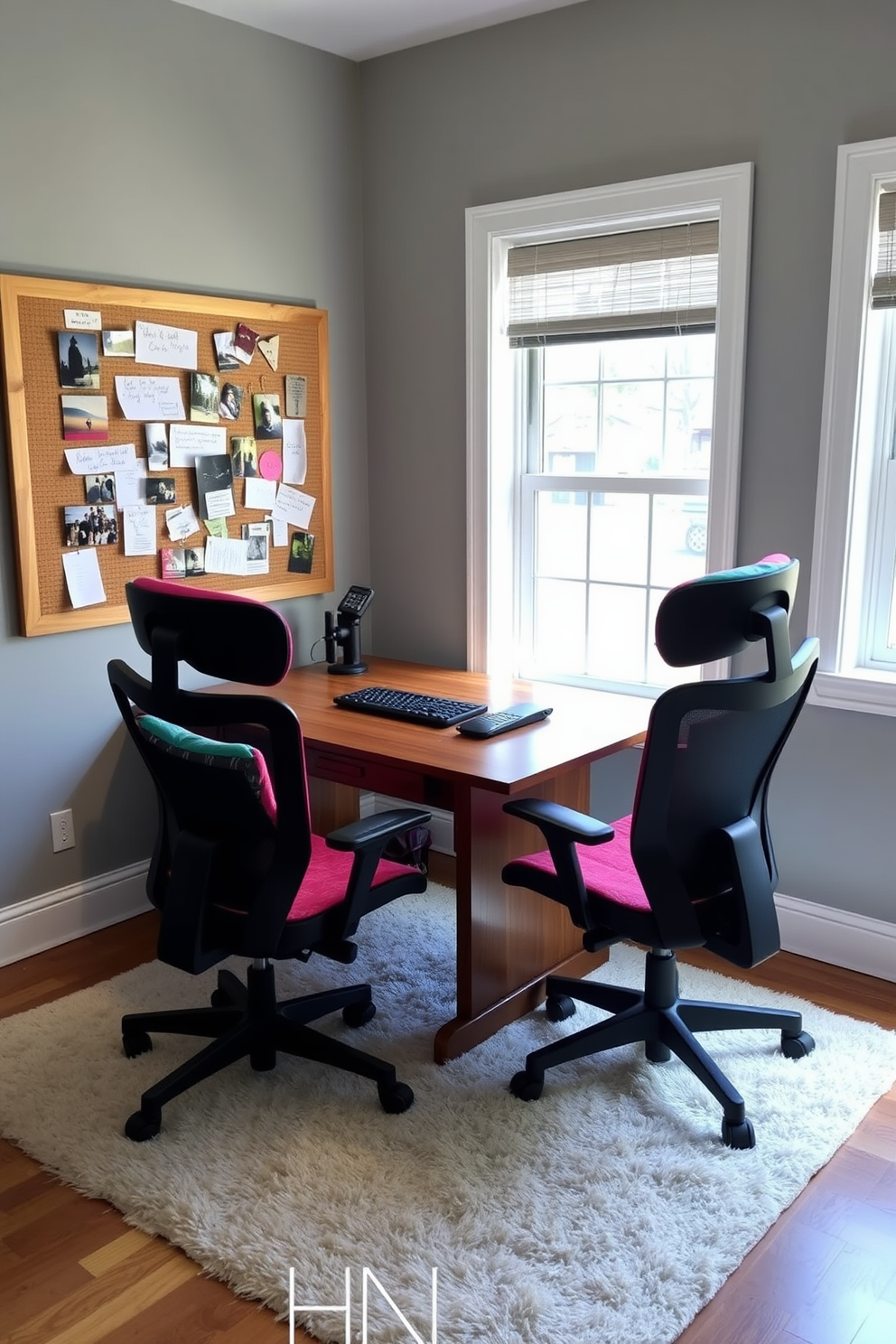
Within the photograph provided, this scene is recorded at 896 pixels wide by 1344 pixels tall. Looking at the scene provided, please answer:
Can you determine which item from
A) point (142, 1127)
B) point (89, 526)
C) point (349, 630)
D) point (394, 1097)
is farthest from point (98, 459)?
point (394, 1097)

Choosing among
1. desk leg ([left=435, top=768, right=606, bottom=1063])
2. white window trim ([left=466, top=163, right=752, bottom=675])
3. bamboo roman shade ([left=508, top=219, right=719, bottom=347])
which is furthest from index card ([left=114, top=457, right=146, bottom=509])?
desk leg ([left=435, top=768, right=606, bottom=1063])

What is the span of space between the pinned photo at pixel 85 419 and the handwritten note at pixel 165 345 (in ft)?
0.66

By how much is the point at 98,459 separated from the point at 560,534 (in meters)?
1.40

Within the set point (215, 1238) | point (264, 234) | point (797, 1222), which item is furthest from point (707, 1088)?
point (264, 234)

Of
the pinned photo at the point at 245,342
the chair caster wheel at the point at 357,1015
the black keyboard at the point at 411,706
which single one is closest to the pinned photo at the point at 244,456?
the pinned photo at the point at 245,342

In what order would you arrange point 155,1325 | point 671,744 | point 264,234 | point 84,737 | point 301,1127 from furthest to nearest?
point 264,234, point 84,737, point 301,1127, point 671,744, point 155,1325

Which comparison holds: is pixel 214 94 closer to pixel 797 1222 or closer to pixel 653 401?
pixel 653 401

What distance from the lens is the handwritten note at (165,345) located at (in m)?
3.14

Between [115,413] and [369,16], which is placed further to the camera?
[369,16]

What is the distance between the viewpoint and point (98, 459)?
307 centimetres

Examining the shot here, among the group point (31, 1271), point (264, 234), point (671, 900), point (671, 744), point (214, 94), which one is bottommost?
point (31, 1271)

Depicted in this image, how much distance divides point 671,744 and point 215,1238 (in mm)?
1205

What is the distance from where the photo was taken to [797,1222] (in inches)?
82.4

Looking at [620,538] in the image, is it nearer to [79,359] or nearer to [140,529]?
[140,529]
